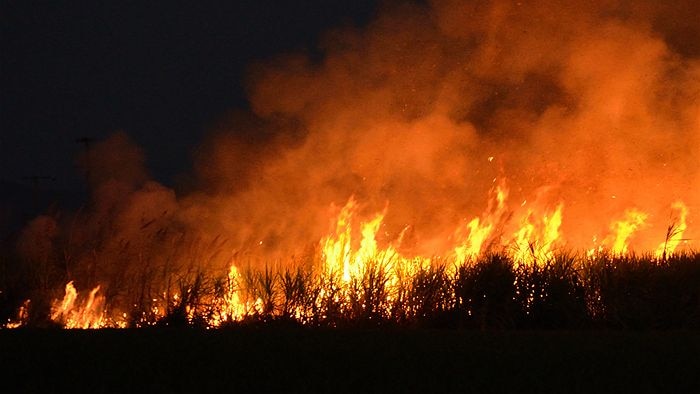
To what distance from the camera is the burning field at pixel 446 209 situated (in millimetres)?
8961

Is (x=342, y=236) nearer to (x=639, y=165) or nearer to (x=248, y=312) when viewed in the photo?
(x=248, y=312)

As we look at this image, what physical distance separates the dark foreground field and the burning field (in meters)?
1.33

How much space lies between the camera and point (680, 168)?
49.7ft

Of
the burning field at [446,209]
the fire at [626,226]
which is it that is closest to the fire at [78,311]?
the burning field at [446,209]

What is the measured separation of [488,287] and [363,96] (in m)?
7.26

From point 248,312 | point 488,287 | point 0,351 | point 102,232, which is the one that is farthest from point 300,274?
point 0,351

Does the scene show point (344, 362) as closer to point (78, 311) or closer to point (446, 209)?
point (78, 311)

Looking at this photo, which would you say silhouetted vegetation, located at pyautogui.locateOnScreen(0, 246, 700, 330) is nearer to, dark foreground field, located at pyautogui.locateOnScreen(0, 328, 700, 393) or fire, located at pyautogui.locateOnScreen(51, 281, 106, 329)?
fire, located at pyautogui.locateOnScreen(51, 281, 106, 329)

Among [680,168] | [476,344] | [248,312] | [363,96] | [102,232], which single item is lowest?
[476,344]

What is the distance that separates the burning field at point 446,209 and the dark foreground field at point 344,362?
1329 mm

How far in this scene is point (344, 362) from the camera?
636cm

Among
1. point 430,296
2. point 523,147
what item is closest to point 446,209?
point 523,147

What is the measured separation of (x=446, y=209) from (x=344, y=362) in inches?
464

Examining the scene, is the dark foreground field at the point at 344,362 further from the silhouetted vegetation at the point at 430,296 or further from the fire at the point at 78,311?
the fire at the point at 78,311
